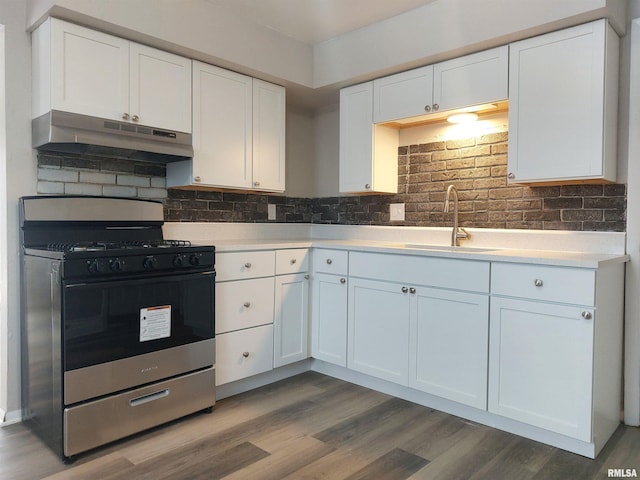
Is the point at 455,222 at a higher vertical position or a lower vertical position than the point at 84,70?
lower

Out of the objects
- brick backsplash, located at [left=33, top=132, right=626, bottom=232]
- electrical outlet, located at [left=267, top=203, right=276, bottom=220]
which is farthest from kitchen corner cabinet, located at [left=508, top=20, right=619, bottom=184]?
electrical outlet, located at [left=267, top=203, right=276, bottom=220]

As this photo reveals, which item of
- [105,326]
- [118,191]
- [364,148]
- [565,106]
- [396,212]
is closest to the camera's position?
[105,326]

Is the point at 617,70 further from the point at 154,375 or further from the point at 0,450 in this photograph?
the point at 0,450

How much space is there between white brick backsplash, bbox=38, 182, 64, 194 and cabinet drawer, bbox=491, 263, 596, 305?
2.26 m

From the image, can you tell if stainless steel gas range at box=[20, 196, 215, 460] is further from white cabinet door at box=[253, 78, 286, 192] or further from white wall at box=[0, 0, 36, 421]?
white cabinet door at box=[253, 78, 286, 192]

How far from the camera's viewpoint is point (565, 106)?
2.24 m

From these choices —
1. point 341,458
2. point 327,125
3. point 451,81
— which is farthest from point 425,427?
point 327,125

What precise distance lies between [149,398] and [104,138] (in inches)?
50.8

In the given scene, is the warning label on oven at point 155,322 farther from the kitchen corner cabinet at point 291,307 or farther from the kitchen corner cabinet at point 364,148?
the kitchen corner cabinet at point 364,148

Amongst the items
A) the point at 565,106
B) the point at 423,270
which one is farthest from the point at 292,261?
the point at 565,106

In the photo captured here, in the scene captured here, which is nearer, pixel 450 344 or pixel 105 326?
pixel 105 326

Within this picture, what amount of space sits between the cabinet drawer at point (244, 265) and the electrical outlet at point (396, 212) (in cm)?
101

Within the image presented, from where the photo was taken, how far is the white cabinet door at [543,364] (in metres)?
1.95
